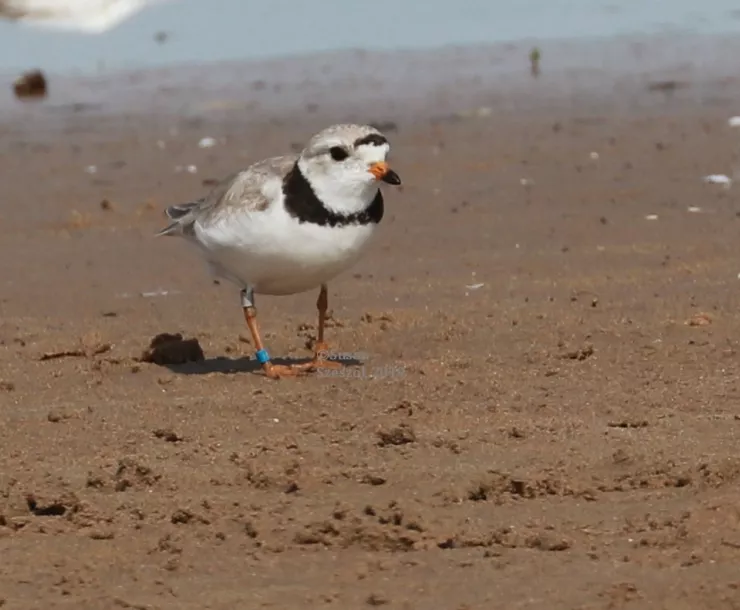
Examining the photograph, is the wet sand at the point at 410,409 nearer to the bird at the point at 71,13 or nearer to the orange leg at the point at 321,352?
the orange leg at the point at 321,352

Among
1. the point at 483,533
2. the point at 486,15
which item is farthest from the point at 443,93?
the point at 483,533

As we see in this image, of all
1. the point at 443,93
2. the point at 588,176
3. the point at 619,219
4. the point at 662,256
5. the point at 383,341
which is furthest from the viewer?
the point at 443,93

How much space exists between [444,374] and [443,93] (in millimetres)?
8182

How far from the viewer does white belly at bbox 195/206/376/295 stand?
210 inches

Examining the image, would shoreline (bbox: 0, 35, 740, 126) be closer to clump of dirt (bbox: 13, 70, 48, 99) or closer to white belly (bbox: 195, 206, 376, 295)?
clump of dirt (bbox: 13, 70, 48, 99)

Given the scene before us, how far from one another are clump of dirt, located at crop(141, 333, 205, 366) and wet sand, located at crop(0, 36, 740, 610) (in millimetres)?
76

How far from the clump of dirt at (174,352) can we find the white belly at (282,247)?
1.36 feet

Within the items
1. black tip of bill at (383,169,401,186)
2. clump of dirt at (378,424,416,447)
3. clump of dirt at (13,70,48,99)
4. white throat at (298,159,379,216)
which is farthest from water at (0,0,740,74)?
clump of dirt at (378,424,416,447)

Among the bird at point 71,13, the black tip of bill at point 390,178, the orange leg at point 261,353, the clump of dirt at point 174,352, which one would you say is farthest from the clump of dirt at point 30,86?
the black tip of bill at point 390,178

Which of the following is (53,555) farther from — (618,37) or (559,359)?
(618,37)

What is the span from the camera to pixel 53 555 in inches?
151

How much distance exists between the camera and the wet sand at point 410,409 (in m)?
3.66

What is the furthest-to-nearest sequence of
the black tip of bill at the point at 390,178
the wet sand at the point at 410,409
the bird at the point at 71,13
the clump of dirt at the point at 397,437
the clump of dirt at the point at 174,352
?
the bird at the point at 71,13, the clump of dirt at the point at 174,352, the black tip of bill at the point at 390,178, the clump of dirt at the point at 397,437, the wet sand at the point at 410,409

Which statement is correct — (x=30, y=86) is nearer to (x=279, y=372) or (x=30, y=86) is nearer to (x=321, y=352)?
(x=321, y=352)
